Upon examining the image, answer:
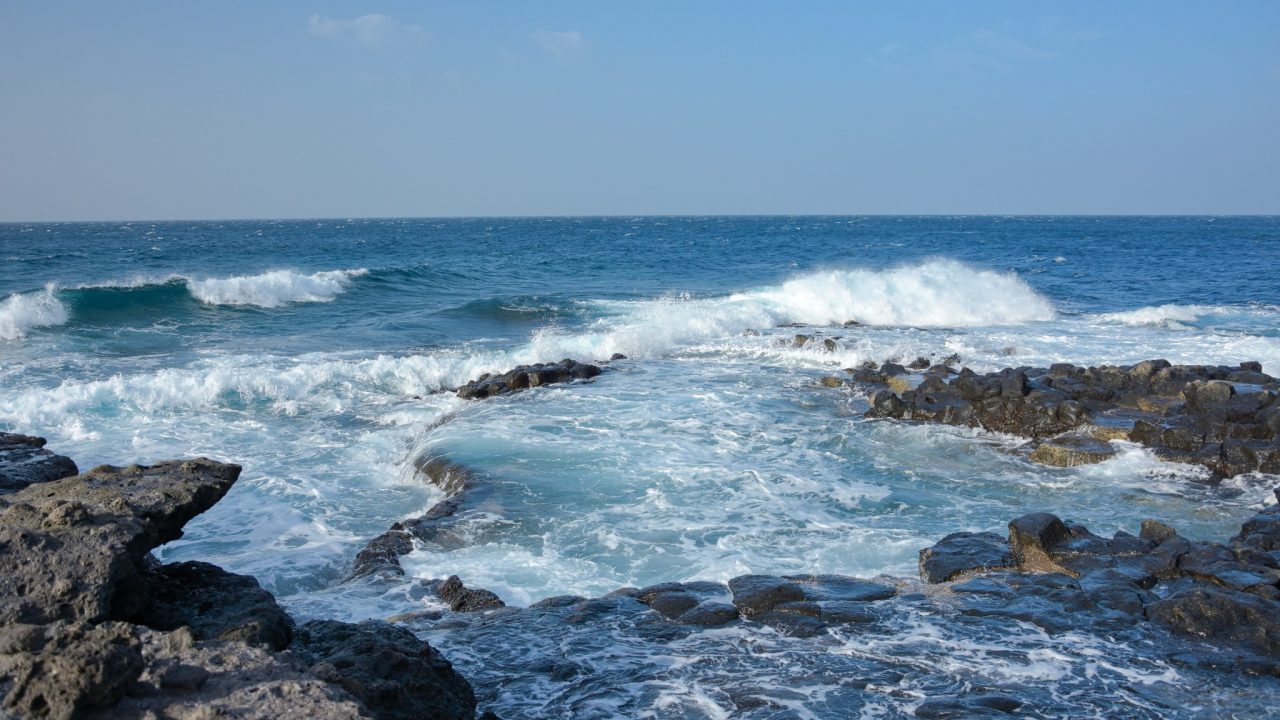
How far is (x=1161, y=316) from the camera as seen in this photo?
25734 mm

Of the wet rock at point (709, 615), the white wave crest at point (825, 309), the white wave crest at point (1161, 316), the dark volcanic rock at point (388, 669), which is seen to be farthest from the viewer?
the white wave crest at point (1161, 316)

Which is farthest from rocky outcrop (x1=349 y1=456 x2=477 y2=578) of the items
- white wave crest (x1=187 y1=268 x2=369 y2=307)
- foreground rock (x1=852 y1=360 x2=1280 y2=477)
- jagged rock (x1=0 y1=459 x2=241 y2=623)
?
white wave crest (x1=187 y1=268 x2=369 y2=307)

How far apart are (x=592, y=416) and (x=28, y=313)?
19.7 m

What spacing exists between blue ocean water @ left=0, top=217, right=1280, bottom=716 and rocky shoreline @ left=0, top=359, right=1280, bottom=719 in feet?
1.79

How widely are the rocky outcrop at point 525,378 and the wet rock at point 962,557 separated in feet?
32.8

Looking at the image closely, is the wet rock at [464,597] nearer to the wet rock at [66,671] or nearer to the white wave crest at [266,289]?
the wet rock at [66,671]

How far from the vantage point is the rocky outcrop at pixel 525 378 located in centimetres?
1698

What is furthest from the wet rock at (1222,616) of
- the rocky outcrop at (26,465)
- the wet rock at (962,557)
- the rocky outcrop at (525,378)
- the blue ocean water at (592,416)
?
the rocky outcrop at (525,378)

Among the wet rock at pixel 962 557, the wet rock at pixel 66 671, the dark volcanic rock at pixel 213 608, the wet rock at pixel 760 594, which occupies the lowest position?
the wet rock at pixel 962 557

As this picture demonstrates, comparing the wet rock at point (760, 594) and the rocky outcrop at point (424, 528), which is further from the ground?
Result: the wet rock at point (760, 594)

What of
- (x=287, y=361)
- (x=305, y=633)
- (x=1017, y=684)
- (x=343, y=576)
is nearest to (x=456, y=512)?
(x=343, y=576)

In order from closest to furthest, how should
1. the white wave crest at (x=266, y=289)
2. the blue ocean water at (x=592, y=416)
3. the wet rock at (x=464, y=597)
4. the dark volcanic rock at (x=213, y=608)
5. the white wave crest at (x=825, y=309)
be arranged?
the dark volcanic rock at (x=213, y=608), the wet rock at (x=464, y=597), the blue ocean water at (x=592, y=416), the white wave crest at (x=825, y=309), the white wave crest at (x=266, y=289)

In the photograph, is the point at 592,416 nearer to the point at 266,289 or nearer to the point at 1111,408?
→ the point at 1111,408

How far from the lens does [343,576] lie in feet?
28.7
